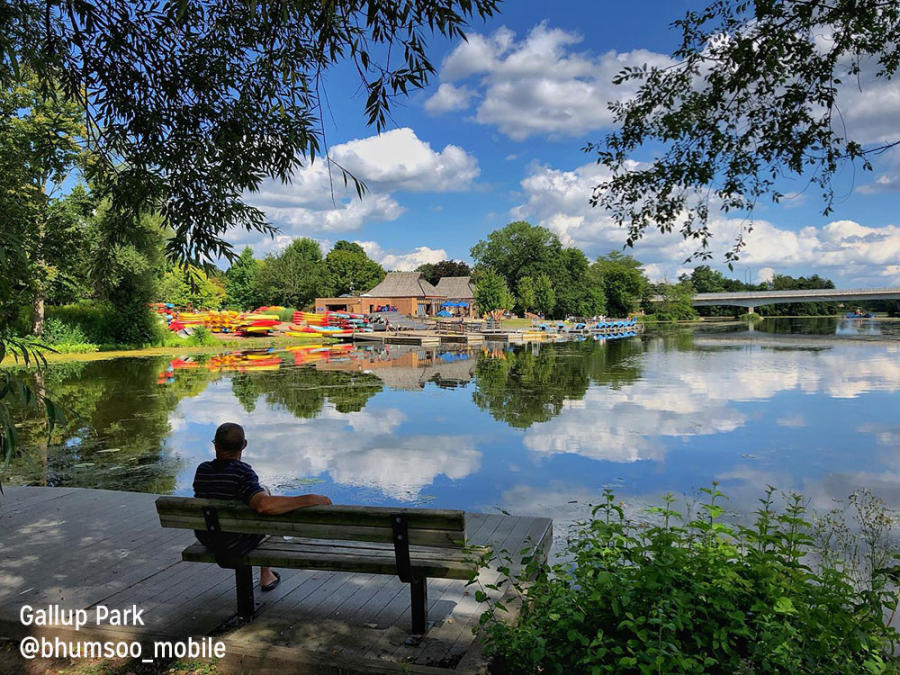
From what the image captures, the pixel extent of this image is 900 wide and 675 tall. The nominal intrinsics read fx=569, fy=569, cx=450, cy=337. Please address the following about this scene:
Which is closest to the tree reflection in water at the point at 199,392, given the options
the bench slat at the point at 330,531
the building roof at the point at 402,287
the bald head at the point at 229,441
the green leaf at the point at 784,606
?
the bald head at the point at 229,441

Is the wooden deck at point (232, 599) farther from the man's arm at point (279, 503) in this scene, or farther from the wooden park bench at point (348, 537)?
the man's arm at point (279, 503)

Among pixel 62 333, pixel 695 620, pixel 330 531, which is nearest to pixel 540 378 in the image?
pixel 330 531

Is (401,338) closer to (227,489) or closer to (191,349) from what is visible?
(191,349)

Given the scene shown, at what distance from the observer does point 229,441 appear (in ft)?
11.3

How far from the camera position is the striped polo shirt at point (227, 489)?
130 inches

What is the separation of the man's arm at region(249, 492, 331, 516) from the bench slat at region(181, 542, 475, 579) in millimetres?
340


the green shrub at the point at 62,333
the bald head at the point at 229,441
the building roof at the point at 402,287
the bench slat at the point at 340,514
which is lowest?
the bench slat at the point at 340,514

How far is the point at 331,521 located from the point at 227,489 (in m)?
0.74

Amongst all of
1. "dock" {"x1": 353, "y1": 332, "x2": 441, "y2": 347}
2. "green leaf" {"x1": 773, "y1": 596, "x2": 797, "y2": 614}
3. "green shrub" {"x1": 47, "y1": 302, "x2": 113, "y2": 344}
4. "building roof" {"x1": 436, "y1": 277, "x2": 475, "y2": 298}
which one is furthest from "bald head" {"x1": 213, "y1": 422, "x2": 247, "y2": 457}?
"building roof" {"x1": 436, "y1": 277, "x2": 475, "y2": 298}

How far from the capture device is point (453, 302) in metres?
75.6

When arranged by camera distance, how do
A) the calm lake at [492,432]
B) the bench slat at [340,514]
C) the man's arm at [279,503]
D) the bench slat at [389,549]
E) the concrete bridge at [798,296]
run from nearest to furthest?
the bench slat at [340,514]
the man's arm at [279,503]
the bench slat at [389,549]
the calm lake at [492,432]
the concrete bridge at [798,296]

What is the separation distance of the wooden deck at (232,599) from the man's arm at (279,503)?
0.73m

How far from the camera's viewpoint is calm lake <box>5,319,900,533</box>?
7.65 m

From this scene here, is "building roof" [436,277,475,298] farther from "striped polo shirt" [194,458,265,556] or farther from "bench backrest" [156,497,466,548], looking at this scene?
"bench backrest" [156,497,466,548]
